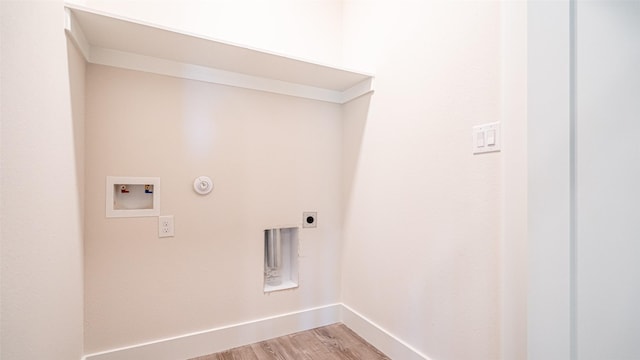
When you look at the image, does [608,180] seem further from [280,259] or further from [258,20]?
[258,20]

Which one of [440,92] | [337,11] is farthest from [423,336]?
[337,11]

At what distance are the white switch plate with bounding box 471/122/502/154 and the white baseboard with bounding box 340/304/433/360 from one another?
1.17 meters

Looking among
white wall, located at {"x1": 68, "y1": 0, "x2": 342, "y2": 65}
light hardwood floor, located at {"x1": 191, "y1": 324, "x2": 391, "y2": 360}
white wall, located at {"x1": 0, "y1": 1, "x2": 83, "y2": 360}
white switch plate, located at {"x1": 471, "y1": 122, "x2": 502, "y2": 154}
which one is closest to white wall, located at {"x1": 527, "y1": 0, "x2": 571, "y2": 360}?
white switch plate, located at {"x1": 471, "y1": 122, "x2": 502, "y2": 154}

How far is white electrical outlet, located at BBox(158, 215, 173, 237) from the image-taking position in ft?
5.84

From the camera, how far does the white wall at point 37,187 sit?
89 cm

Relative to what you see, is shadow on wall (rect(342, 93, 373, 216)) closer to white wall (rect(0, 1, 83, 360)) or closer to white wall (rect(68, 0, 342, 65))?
white wall (rect(68, 0, 342, 65))

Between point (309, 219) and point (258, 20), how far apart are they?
153 cm

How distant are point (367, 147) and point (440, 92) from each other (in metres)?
0.67

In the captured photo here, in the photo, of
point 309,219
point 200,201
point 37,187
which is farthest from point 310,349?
point 37,187

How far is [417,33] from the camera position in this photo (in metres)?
1.67

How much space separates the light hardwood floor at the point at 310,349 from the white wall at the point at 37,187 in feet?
3.03

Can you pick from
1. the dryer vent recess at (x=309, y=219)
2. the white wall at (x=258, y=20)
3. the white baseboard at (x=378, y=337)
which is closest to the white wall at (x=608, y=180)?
the white baseboard at (x=378, y=337)

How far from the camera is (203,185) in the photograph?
1.89m

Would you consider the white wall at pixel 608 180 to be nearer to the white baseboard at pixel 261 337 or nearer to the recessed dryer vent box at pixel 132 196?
the white baseboard at pixel 261 337
